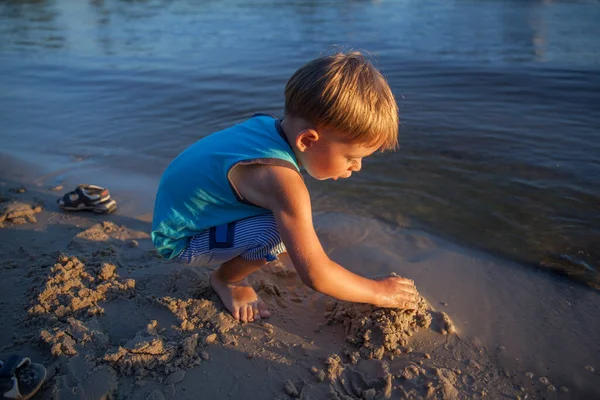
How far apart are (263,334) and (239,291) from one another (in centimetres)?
26

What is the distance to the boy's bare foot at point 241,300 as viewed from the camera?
218cm

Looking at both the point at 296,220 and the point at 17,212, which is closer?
the point at 296,220

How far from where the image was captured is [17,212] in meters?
3.11

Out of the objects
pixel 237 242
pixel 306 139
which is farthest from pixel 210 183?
pixel 306 139

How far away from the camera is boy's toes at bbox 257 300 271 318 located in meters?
2.23

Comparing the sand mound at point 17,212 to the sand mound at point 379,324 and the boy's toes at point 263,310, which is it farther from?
the sand mound at point 379,324

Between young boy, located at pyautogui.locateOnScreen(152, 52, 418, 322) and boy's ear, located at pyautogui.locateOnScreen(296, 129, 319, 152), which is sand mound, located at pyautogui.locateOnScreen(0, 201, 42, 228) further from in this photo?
boy's ear, located at pyautogui.locateOnScreen(296, 129, 319, 152)

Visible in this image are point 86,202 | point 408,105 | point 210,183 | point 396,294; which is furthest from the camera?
point 408,105

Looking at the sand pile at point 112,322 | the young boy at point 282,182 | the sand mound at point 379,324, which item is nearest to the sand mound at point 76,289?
the sand pile at point 112,322

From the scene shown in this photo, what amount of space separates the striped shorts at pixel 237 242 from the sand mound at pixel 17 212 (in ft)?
4.92

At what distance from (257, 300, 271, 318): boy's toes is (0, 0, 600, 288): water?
135cm

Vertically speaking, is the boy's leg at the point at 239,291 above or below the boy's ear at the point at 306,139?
below

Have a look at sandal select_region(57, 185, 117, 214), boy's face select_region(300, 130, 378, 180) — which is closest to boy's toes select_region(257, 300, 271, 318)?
boy's face select_region(300, 130, 378, 180)

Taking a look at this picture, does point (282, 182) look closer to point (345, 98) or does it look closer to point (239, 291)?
point (345, 98)
